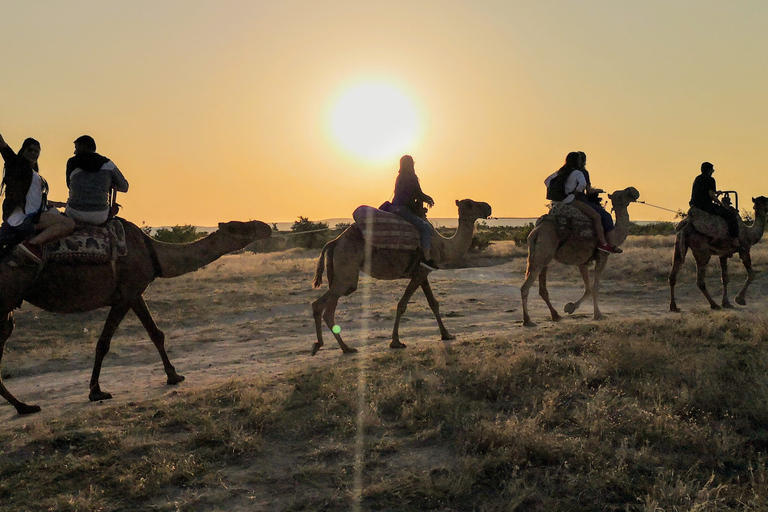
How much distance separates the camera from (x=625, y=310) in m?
14.8

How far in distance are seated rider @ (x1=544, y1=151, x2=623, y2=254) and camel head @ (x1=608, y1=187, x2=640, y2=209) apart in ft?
2.65

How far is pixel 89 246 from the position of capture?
7.71 m

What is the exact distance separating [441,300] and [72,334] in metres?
9.93

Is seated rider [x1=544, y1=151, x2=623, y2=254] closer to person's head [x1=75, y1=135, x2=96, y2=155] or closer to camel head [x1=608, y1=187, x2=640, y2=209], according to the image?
camel head [x1=608, y1=187, x2=640, y2=209]

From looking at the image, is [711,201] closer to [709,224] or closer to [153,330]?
[709,224]

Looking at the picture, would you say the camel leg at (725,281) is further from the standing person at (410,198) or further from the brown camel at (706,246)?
the standing person at (410,198)

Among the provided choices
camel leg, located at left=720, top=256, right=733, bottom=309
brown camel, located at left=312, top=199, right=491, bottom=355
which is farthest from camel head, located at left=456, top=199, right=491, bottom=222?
camel leg, located at left=720, top=256, right=733, bottom=309

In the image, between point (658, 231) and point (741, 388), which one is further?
point (658, 231)

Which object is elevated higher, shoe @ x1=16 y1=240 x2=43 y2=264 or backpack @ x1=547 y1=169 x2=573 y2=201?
backpack @ x1=547 y1=169 x2=573 y2=201

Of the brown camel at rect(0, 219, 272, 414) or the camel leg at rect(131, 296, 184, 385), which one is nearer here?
the brown camel at rect(0, 219, 272, 414)

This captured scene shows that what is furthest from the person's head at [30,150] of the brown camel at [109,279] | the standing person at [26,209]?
the brown camel at [109,279]

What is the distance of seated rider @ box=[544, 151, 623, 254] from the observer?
12.3 metres

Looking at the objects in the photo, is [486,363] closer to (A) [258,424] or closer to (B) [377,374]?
(B) [377,374]

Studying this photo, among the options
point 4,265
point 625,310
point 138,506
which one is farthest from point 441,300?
point 138,506
